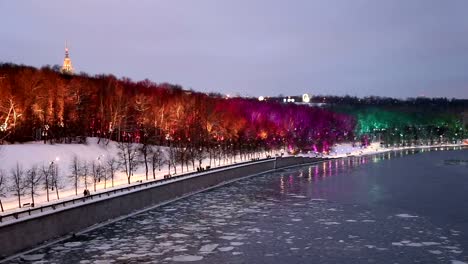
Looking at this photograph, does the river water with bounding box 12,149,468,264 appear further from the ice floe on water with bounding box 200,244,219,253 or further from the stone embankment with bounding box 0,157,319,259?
the stone embankment with bounding box 0,157,319,259

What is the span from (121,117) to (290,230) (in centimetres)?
3896

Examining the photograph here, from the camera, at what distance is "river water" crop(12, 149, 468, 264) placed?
61.3ft

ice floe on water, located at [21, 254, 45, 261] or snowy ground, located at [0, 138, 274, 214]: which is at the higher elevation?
snowy ground, located at [0, 138, 274, 214]

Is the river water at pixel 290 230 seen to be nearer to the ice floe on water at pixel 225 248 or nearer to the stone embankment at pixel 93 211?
the ice floe on water at pixel 225 248

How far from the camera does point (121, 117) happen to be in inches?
2333

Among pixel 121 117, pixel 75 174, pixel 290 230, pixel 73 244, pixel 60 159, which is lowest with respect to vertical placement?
pixel 290 230

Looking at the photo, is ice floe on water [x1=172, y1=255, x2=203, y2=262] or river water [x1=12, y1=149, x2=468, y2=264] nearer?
ice floe on water [x1=172, y1=255, x2=203, y2=262]

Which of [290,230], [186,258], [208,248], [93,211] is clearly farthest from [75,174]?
[186,258]

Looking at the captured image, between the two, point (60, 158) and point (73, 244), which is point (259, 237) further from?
point (60, 158)

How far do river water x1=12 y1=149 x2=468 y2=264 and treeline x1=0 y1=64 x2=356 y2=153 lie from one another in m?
19.2

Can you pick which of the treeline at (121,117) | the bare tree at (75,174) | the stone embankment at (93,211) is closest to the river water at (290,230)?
the stone embankment at (93,211)

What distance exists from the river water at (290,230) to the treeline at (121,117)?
19.2 metres

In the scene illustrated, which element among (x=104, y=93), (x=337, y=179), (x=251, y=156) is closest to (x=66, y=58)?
(x=104, y=93)

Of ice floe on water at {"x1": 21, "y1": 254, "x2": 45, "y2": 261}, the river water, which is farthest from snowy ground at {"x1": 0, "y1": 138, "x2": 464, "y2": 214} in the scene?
ice floe on water at {"x1": 21, "y1": 254, "x2": 45, "y2": 261}
